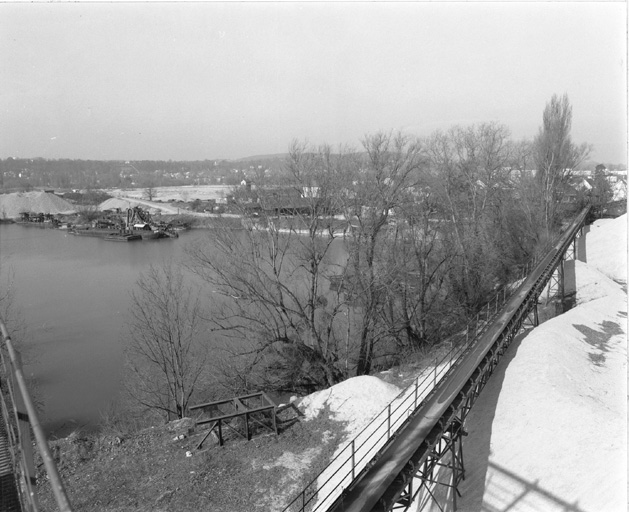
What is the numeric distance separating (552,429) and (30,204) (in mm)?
60879

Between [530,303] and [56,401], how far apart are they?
44.5ft

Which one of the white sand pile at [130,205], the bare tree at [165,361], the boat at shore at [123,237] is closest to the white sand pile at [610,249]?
the bare tree at [165,361]

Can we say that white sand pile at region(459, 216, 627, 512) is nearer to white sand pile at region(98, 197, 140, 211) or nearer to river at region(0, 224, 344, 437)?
river at region(0, 224, 344, 437)

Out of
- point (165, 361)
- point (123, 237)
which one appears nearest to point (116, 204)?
point (123, 237)

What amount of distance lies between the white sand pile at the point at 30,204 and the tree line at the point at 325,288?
139 ft

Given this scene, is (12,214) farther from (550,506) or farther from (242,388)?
(550,506)

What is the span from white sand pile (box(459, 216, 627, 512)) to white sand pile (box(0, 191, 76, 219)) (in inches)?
2227

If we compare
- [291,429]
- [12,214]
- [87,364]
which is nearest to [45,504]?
[291,429]

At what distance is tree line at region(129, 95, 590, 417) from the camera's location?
44.8ft

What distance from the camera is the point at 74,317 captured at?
1872 centimetres

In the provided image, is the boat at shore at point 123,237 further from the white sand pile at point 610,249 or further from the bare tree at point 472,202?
the white sand pile at point 610,249

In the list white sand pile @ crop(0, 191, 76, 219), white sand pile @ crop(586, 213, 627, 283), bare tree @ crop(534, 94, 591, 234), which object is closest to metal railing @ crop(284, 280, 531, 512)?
white sand pile @ crop(586, 213, 627, 283)

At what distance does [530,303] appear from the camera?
460 inches

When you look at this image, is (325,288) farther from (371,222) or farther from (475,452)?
(475,452)
